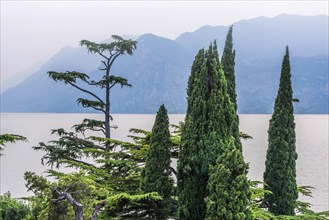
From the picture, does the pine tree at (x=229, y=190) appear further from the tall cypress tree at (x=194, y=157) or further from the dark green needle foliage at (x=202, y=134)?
the tall cypress tree at (x=194, y=157)

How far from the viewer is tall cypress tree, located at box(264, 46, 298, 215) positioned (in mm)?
23234

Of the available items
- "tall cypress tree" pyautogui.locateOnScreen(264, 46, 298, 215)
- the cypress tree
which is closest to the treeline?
the cypress tree

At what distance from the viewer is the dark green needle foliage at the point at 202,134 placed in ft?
45.5

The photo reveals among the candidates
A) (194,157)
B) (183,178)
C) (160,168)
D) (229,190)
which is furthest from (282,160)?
(229,190)

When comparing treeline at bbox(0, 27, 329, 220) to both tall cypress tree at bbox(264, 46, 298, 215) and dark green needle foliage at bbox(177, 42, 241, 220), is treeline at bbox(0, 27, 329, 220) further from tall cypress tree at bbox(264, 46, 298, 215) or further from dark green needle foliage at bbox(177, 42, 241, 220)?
tall cypress tree at bbox(264, 46, 298, 215)

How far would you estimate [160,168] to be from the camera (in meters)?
15.0

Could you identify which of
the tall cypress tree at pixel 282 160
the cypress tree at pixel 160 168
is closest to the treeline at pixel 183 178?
the cypress tree at pixel 160 168

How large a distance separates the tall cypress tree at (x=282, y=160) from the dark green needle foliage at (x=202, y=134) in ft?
33.4

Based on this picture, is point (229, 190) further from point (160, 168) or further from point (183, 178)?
point (160, 168)

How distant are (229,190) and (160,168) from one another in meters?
3.16

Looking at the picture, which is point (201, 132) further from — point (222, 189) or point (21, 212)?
point (21, 212)

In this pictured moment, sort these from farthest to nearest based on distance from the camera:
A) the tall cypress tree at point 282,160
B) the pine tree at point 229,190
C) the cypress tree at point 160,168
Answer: the tall cypress tree at point 282,160 → the cypress tree at point 160,168 → the pine tree at point 229,190

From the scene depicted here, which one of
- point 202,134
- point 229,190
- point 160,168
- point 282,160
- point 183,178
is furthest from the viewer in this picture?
point 282,160

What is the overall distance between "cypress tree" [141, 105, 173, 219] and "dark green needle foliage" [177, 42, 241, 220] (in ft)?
2.79
